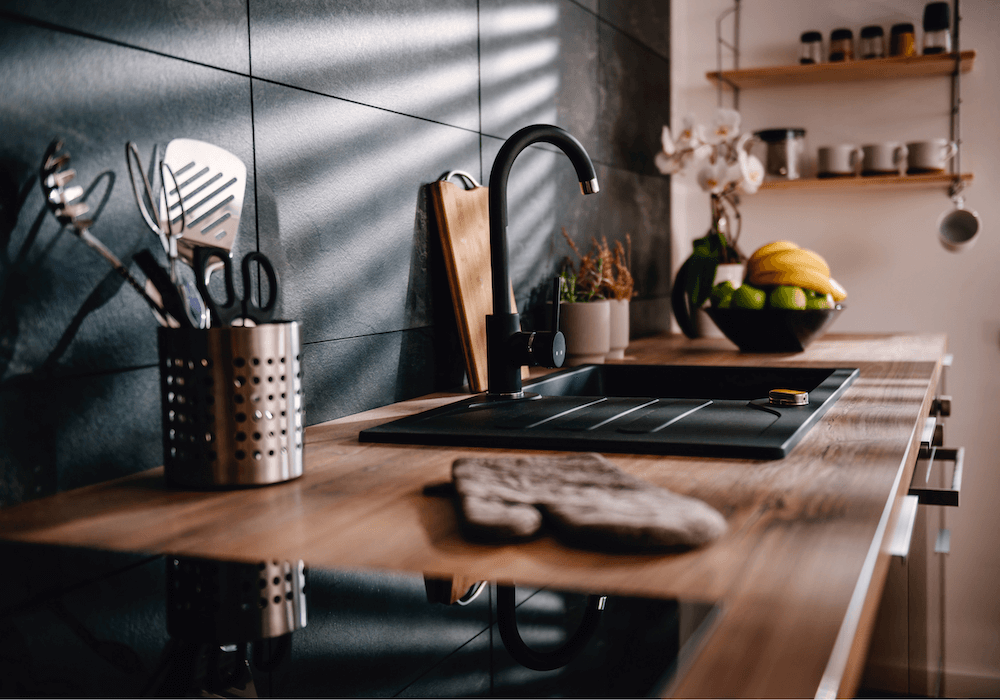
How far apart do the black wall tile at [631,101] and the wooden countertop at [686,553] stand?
56.2 inches

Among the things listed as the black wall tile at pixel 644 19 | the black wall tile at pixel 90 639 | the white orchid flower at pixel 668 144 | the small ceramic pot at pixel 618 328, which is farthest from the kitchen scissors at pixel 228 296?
the white orchid flower at pixel 668 144

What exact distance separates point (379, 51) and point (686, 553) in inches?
37.5

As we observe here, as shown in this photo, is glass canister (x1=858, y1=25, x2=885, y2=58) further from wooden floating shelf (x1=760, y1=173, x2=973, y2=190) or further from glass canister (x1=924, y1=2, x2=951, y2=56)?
wooden floating shelf (x1=760, y1=173, x2=973, y2=190)

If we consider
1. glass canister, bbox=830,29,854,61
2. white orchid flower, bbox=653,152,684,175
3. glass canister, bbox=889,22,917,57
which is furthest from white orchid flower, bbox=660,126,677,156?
glass canister, bbox=889,22,917,57

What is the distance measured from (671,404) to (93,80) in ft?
2.54

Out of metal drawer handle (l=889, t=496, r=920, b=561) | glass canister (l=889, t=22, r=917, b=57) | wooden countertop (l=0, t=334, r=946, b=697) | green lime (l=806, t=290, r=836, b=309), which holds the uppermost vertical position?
glass canister (l=889, t=22, r=917, b=57)

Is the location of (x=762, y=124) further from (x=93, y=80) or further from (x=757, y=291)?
(x=93, y=80)

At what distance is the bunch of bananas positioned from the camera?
179cm

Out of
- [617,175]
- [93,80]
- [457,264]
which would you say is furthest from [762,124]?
[93,80]

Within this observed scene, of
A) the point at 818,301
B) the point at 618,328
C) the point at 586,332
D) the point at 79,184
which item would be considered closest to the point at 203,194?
the point at 79,184

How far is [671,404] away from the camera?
1.17m

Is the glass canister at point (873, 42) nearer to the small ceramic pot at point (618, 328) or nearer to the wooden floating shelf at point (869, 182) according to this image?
the wooden floating shelf at point (869, 182)

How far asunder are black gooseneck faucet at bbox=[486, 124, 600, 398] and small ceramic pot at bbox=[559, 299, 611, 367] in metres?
0.47

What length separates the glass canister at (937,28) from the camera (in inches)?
97.9
